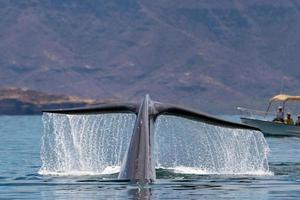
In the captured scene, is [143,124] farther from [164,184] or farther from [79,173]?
[79,173]

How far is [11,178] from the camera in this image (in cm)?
2983

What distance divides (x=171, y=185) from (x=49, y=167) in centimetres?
798

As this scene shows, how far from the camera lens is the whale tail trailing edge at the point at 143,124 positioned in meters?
24.8

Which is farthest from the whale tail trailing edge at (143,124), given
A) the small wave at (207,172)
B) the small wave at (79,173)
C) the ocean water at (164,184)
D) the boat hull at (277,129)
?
the boat hull at (277,129)

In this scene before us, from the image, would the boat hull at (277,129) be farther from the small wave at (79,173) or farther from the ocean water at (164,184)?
the small wave at (79,173)

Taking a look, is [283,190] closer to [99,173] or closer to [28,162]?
[99,173]

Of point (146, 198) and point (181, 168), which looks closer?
point (146, 198)

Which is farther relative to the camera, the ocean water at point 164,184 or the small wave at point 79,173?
the small wave at point 79,173

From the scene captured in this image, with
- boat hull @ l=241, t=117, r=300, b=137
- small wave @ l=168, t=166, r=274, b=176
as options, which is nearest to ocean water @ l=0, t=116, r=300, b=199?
small wave @ l=168, t=166, r=274, b=176

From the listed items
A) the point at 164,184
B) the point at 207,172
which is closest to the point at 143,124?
the point at 164,184

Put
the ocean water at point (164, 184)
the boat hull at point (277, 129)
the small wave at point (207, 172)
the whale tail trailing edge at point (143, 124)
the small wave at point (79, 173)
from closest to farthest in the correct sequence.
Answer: the ocean water at point (164, 184) → the whale tail trailing edge at point (143, 124) → the small wave at point (79, 173) → the small wave at point (207, 172) → the boat hull at point (277, 129)

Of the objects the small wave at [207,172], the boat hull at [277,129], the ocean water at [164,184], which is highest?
the boat hull at [277,129]

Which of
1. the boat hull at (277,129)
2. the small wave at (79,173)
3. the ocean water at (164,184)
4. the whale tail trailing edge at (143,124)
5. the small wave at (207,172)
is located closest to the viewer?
the ocean water at (164,184)

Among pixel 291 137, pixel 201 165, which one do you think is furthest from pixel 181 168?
pixel 291 137
